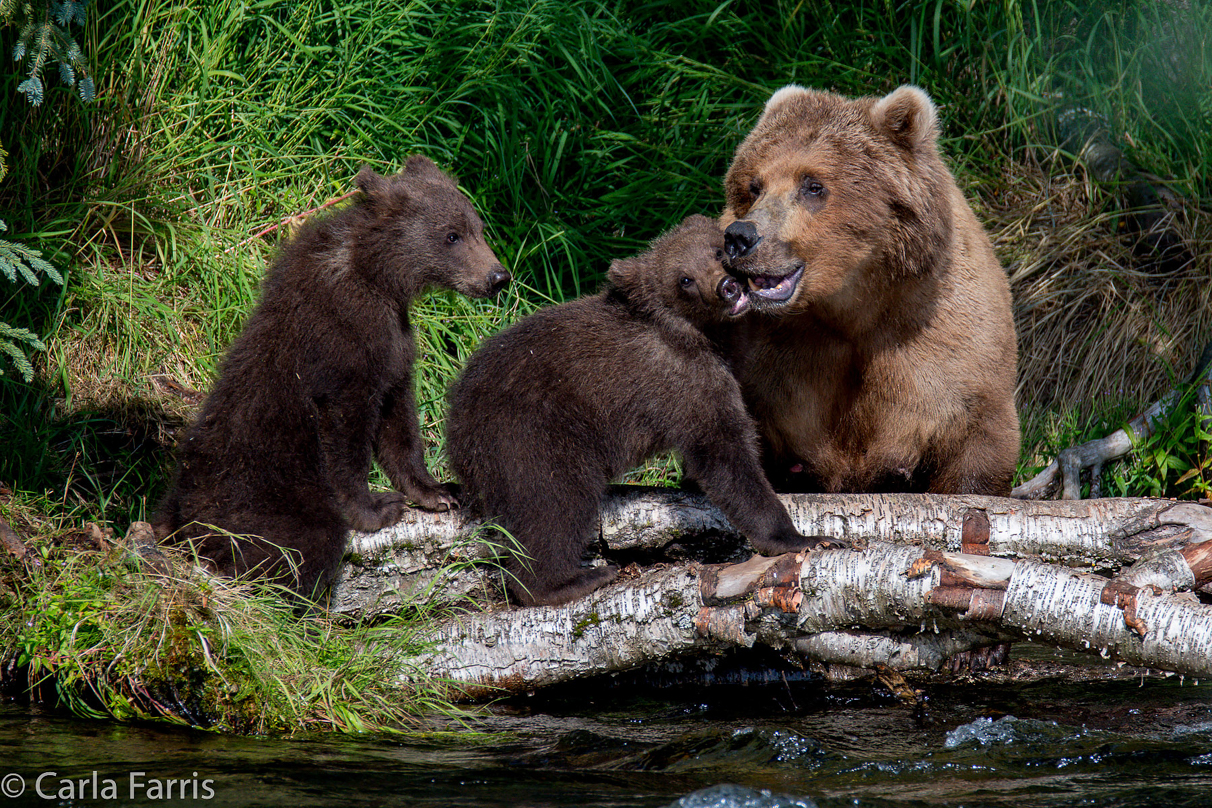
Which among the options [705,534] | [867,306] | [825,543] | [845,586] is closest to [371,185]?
[705,534]

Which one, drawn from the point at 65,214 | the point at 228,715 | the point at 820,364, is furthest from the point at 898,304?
the point at 65,214

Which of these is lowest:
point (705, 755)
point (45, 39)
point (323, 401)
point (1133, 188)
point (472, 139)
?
point (705, 755)

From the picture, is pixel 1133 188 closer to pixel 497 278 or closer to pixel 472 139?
pixel 472 139

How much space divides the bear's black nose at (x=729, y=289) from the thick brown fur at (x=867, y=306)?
0.17ft

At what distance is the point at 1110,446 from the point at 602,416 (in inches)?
124

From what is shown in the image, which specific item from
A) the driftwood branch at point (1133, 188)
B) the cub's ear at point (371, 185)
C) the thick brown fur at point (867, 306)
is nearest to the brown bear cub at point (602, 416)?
the thick brown fur at point (867, 306)

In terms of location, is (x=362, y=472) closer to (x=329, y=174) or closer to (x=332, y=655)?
(x=332, y=655)

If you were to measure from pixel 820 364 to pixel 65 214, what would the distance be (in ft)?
14.5

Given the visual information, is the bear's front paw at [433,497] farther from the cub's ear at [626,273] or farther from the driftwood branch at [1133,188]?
the driftwood branch at [1133,188]

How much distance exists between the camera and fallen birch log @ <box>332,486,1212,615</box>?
4551 mm

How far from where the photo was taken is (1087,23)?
7.84m

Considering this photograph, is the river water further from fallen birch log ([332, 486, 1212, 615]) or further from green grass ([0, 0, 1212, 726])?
green grass ([0, 0, 1212, 726])

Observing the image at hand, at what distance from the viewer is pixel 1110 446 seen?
6297mm

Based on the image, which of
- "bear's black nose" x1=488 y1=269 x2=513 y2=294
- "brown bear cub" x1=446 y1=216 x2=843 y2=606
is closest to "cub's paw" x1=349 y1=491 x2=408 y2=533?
"brown bear cub" x1=446 y1=216 x2=843 y2=606
